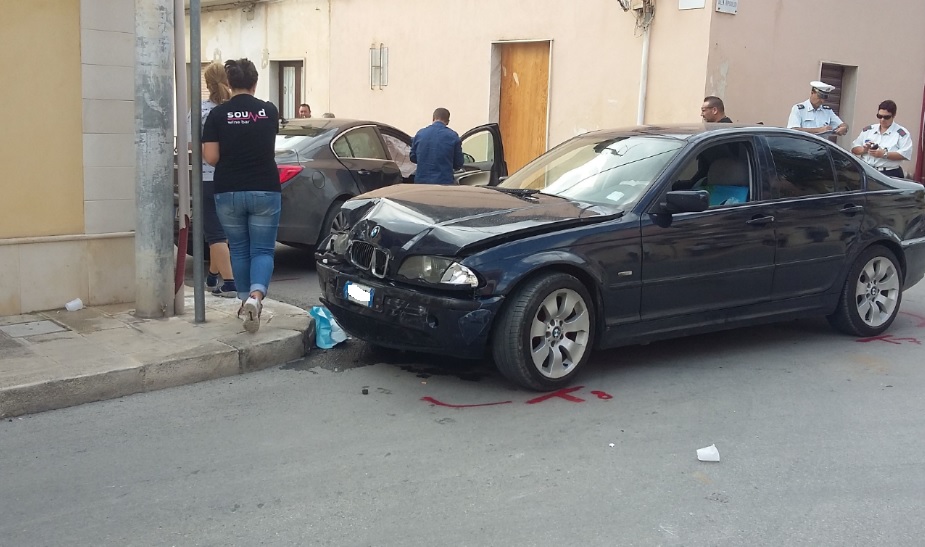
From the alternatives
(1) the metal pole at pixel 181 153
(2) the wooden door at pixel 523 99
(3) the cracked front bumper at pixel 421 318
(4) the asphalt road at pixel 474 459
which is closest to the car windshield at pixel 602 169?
(4) the asphalt road at pixel 474 459

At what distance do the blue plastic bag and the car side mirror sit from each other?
2338 millimetres

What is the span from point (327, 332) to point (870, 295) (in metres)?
4.07

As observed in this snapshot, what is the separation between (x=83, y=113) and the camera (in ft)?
21.9

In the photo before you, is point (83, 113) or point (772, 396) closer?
point (772, 396)

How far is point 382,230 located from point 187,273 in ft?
12.1

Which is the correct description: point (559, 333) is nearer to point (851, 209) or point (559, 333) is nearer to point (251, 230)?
point (251, 230)

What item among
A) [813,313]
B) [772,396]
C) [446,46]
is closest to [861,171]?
[813,313]

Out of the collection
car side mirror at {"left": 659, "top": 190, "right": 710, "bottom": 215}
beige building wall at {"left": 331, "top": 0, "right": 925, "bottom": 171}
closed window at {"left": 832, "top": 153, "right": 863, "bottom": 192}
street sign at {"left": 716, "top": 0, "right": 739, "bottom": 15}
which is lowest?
car side mirror at {"left": 659, "top": 190, "right": 710, "bottom": 215}

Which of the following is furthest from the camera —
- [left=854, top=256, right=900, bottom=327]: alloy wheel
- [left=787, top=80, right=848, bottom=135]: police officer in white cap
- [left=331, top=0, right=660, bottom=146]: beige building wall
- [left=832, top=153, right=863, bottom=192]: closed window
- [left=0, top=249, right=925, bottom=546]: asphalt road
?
[left=331, top=0, right=660, bottom=146]: beige building wall

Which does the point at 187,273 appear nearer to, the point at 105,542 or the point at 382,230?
the point at 382,230

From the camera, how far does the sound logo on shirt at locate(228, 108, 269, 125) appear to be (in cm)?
613

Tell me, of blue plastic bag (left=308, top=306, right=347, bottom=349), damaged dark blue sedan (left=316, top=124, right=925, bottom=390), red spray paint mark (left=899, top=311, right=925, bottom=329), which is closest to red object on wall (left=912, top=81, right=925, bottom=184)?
red spray paint mark (left=899, top=311, right=925, bottom=329)

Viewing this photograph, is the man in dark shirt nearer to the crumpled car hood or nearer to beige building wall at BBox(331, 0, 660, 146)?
beige building wall at BBox(331, 0, 660, 146)

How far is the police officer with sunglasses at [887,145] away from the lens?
35.6 feet
